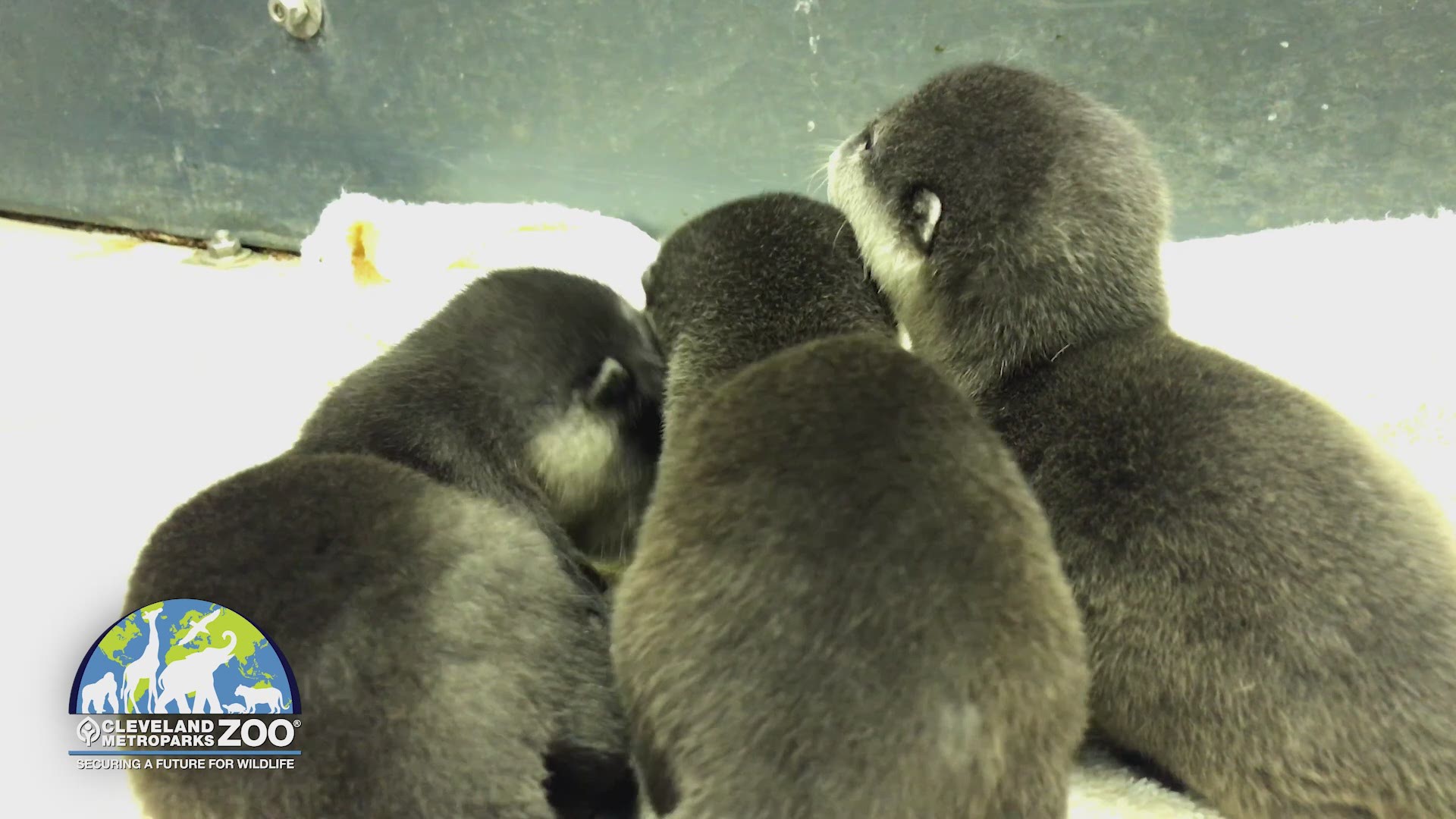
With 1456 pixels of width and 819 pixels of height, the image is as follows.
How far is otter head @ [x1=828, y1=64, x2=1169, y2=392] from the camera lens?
4.48 feet

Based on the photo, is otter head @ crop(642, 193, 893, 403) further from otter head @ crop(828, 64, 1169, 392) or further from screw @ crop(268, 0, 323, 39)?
screw @ crop(268, 0, 323, 39)

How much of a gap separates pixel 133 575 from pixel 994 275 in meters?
1.11

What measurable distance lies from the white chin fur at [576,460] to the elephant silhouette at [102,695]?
56cm

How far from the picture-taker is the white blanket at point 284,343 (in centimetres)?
172

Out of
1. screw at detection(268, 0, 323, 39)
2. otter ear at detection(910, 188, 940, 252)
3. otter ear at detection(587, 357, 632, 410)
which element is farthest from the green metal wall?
otter ear at detection(587, 357, 632, 410)

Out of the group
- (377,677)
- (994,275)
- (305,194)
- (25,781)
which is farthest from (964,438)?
(305,194)

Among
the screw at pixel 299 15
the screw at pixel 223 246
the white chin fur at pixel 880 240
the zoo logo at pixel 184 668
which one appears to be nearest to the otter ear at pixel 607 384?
the white chin fur at pixel 880 240

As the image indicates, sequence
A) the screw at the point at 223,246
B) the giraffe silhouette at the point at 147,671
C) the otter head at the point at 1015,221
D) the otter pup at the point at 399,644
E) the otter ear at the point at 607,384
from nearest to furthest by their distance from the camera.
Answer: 1. the otter pup at the point at 399,644
2. the giraffe silhouette at the point at 147,671
3. the otter head at the point at 1015,221
4. the otter ear at the point at 607,384
5. the screw at the point at 223,246

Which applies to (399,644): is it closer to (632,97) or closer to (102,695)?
(102,695)

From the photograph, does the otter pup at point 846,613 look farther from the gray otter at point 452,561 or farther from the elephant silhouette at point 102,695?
the elephant silhouette at point 102,695

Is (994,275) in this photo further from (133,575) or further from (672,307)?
(133,575)

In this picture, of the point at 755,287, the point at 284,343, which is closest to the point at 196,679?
the point at 755,287

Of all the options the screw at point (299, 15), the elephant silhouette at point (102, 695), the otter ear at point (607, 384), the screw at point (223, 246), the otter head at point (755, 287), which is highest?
the screw at point (299, 15)

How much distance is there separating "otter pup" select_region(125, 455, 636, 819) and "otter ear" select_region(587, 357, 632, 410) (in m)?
0.28
